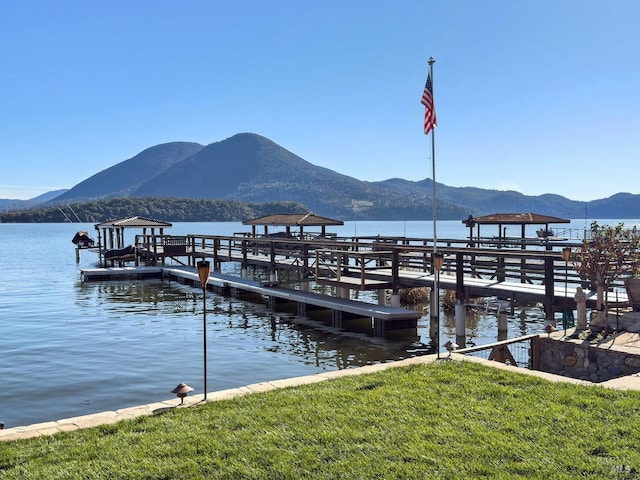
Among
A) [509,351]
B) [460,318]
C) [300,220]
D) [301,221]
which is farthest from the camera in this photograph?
[300,220]

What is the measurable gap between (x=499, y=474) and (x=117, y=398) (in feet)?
26.1

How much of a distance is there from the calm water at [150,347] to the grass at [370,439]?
4444 millimetres

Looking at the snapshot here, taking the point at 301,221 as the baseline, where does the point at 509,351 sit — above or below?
below

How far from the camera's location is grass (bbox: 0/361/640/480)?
204 inches

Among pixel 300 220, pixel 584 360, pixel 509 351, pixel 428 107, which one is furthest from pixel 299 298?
pixel 300 220

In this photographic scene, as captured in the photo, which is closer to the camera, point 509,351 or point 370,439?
point 370,439

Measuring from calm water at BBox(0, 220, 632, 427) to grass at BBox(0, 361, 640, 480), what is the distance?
444 cm

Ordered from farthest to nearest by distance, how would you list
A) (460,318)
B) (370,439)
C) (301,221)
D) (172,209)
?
(172,209) → (301,221) → (460,318) → (370,439)

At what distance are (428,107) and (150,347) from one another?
9692 mm

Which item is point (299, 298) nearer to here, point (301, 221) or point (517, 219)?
point (301, 221)

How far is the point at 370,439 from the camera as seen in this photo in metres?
5.87

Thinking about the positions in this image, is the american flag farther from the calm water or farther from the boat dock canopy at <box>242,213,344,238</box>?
the boat dock canopy at <box>242,213,344,238</box>

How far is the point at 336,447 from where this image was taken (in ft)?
18.7

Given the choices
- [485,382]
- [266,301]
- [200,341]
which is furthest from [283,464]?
[266,301]
